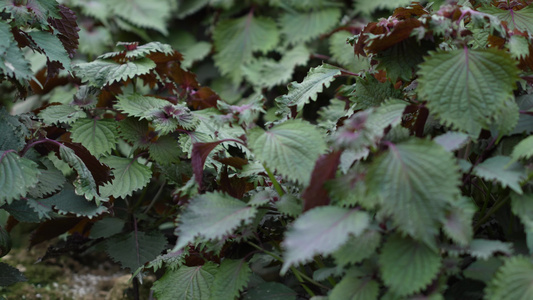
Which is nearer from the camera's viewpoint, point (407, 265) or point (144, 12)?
point (407, 265)

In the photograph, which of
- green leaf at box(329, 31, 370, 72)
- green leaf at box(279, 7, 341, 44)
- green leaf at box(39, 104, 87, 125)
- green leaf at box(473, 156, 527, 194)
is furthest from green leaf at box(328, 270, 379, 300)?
green leaf at box(279, 7, 341, 44)

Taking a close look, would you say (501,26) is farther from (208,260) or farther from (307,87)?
(208,260)

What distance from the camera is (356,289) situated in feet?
2.35

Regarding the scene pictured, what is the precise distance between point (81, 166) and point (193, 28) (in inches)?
76.1

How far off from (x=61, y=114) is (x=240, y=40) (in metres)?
1.29

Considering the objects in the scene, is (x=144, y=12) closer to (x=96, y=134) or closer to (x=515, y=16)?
(x=96, y=134)

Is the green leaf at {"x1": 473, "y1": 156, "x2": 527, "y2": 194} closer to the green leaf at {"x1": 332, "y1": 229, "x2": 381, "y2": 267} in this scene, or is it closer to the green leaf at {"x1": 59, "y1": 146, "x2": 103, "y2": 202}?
the green leaf at {"x1": 332, "y1": 229, "x2": 381, "y2": 267}

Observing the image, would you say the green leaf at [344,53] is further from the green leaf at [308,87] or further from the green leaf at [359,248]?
the green leaf at [359,248]

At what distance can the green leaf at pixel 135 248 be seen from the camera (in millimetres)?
1202

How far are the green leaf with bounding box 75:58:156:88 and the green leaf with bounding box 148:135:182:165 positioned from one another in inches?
6.7

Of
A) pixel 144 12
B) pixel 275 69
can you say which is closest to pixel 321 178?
pixel 275 69

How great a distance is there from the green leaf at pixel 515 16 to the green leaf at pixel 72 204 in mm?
911

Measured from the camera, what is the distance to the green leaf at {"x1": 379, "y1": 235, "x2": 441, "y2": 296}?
66 centimetres

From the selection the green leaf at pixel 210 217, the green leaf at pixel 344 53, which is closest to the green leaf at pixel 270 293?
the green leaf at pixel 210 217
